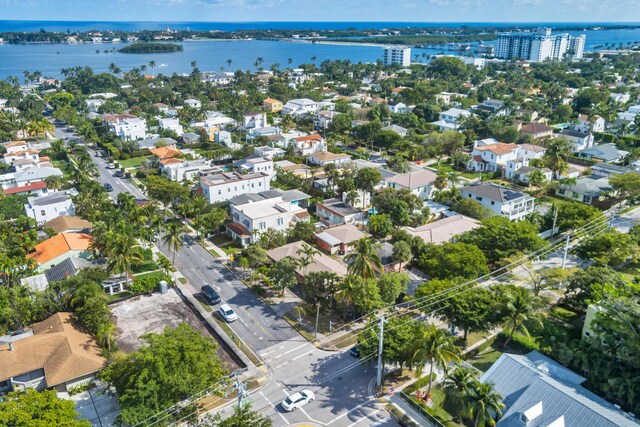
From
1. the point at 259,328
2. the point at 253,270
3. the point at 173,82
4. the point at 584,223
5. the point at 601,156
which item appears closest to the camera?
Answer: the point at 259,328

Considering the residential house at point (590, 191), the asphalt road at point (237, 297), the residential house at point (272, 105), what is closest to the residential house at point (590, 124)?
the residential house at point (590, 191)

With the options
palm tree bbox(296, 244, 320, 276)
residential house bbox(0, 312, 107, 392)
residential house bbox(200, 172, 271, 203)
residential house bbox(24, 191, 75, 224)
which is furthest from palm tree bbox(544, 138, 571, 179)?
residential house bbox(24, 191, 75, 224)

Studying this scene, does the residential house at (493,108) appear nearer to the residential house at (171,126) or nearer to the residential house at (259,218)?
the residential house at (171,126)

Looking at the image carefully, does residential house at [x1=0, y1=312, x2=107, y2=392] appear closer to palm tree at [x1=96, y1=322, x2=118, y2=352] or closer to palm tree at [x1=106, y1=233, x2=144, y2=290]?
palm tree at [x1=96, y1=322, x2=118, y2=352]

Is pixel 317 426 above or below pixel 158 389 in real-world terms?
below

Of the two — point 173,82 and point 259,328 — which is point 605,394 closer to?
point 259,328

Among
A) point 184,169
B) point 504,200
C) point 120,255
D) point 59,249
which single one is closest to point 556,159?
point 504,200

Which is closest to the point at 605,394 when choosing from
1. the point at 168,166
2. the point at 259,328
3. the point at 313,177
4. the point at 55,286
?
the point at 259,328
